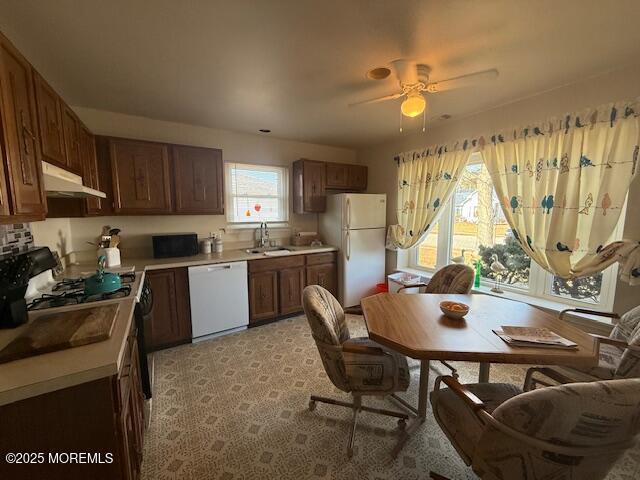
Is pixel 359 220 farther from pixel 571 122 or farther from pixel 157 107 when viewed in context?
pixel 157 107

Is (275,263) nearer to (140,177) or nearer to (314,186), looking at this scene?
(314,186)

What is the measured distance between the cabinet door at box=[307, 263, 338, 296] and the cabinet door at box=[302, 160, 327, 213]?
82cm

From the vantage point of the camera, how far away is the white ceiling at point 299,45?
52.1 inches

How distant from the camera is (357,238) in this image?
362cm

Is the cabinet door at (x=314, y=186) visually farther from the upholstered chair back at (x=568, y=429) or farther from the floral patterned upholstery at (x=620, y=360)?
the upholstered chair back at (x=568, y=429)

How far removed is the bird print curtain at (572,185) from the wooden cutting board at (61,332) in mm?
3126

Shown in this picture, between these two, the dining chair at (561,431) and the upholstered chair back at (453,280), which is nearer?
the dining chair at (561,431)

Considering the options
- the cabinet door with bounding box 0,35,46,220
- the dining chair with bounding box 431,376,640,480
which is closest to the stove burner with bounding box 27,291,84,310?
the cabinet door with bounding box 0,35,46,220

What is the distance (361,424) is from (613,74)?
3.09 meters

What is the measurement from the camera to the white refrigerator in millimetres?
3559

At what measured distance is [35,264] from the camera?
5.74ft

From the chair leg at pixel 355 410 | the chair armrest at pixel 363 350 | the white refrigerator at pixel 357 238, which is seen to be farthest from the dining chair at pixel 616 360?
the white refrigerator at pixel 357 238

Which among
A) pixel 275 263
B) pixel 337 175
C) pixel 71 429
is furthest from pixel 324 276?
pixel 71 429

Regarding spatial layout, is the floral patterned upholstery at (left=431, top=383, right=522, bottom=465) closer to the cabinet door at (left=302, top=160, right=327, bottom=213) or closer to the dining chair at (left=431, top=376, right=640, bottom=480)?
the dining chair at (left=431, top=376, right=640, bottom=480)
